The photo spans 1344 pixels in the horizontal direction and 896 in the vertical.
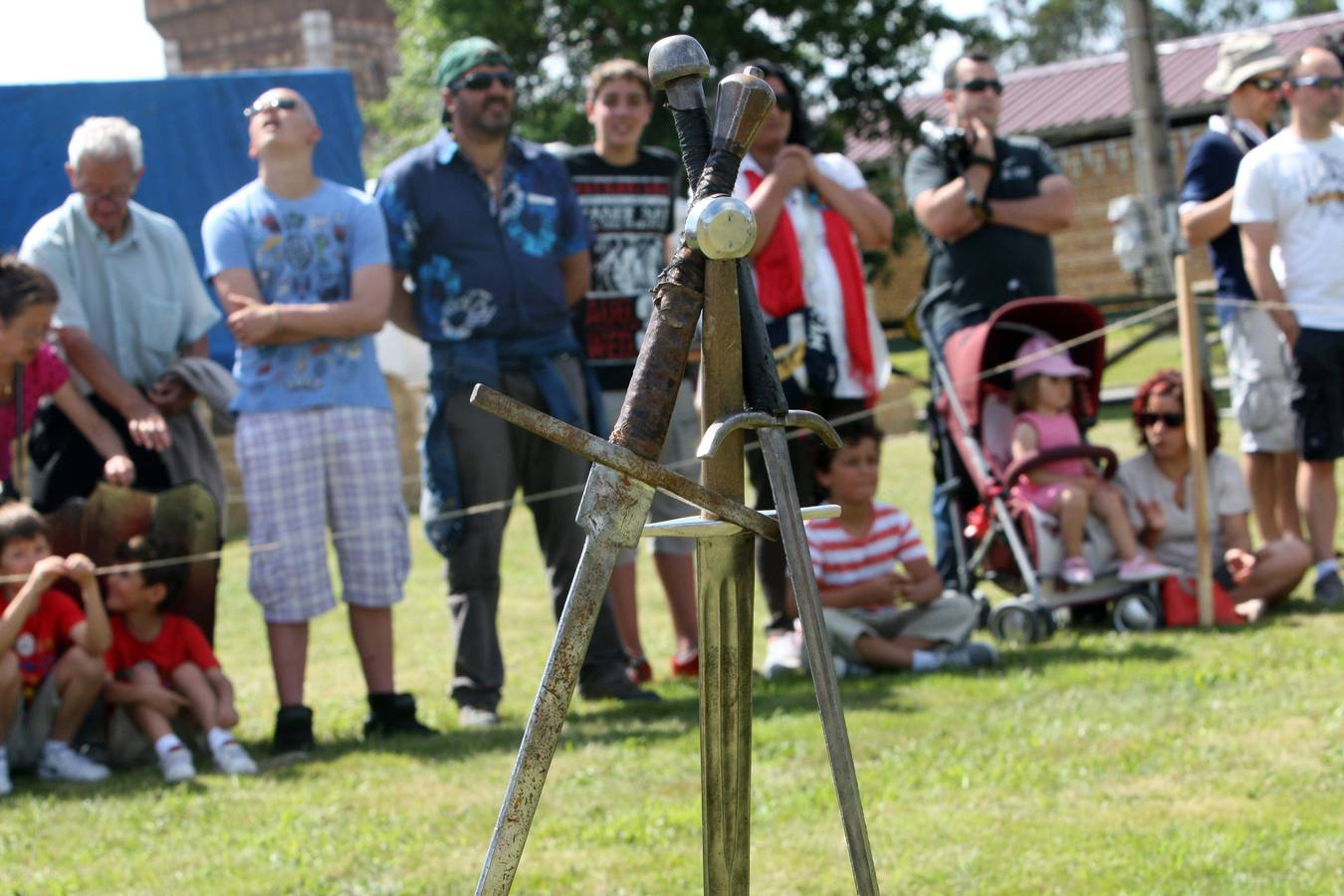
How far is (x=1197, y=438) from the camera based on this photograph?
6852 millimetres

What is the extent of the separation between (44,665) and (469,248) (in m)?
1.90

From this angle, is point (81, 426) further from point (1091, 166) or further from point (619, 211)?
point (1091, 166)

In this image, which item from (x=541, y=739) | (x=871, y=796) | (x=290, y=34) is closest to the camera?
(x=541, y=739)

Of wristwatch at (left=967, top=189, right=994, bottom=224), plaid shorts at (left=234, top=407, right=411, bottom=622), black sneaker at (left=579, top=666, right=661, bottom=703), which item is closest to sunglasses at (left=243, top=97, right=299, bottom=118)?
plaid shorts at (left=234, top=407, right=411, bottom=622)

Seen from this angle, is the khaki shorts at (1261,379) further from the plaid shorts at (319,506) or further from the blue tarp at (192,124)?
the blue tarp at (192,124)

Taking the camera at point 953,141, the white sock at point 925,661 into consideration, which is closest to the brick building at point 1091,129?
the camera at point 953,141

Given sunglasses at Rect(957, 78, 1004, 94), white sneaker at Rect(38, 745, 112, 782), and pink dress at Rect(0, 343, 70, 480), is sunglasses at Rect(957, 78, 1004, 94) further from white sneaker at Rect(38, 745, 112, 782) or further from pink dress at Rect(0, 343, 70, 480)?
white sneaker at Rect(38, 745, 112, 782)

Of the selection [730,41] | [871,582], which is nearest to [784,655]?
[871,582]

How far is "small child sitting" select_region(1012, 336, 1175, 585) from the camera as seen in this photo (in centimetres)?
677

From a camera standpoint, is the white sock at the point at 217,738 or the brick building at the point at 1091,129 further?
the brick building at the point at 1091,129

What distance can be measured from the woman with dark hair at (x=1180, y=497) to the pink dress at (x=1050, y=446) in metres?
0.27

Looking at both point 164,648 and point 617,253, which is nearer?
point 164,648

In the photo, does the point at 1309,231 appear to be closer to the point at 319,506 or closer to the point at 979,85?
the point at 979,85

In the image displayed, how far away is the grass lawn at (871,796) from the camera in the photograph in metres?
4.00
